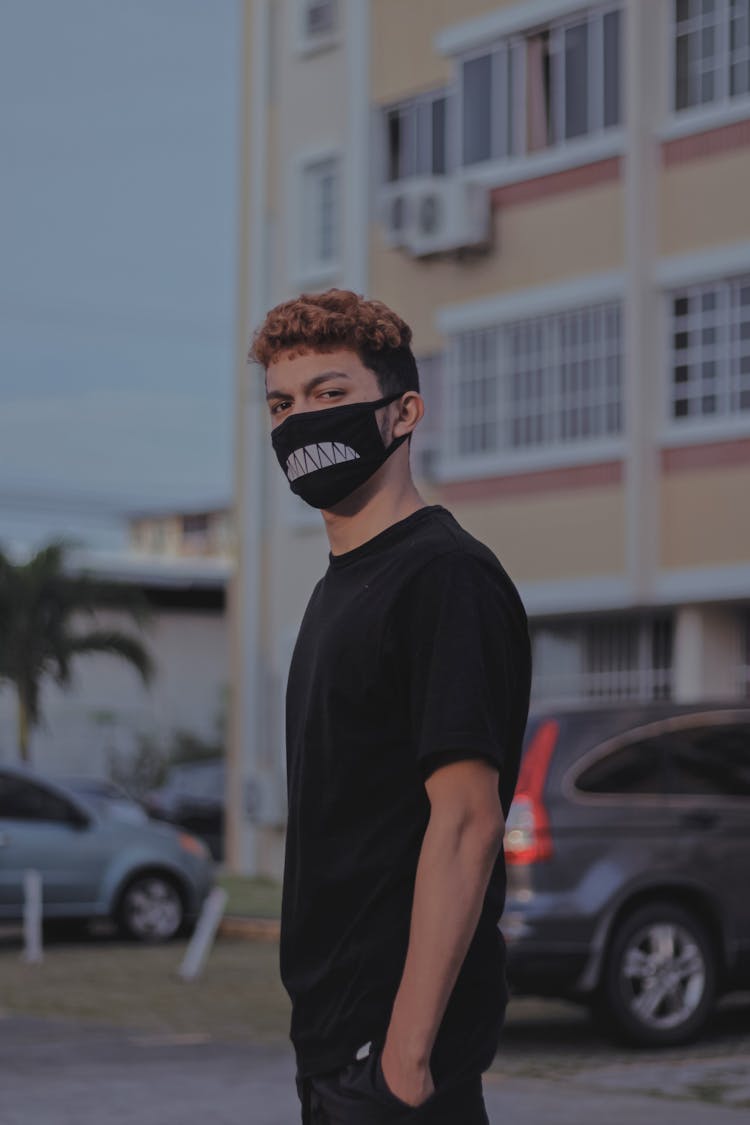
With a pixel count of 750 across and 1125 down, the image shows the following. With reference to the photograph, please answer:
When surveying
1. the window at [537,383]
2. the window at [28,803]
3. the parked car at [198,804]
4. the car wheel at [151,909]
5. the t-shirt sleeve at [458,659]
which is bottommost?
the parked car at [198,804]

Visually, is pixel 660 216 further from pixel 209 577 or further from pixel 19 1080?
pixel 209 577

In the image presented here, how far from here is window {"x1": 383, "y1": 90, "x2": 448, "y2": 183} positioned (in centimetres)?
2728

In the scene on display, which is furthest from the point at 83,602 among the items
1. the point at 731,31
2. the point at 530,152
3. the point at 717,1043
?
the point at 717,1043

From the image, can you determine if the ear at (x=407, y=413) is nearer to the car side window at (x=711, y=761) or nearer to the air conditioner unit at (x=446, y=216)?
the car side window at (x=711, y=761)

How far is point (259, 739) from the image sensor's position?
1187 inches

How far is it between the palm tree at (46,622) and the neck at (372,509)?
32.0 metres

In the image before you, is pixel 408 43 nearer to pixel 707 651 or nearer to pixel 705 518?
pixel 705 518

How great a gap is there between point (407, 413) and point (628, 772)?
8.69 m

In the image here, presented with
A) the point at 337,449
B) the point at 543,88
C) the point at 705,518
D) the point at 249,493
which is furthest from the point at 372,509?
A: the point at 249,493

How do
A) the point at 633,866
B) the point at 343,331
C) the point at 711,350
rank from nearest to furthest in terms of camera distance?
the point at 343,331 → the point at 633,866 → the point at 711,350

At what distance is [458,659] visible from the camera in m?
3.35

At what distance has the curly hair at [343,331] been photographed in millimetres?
3572

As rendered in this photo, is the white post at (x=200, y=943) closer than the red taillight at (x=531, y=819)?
No

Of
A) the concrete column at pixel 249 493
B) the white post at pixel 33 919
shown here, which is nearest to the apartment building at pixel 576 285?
the concrete column at pixel 249 493
